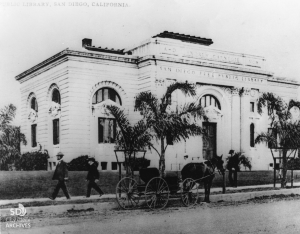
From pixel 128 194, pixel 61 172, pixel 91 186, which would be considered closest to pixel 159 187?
pixel 128 194

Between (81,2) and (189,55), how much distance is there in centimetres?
1051

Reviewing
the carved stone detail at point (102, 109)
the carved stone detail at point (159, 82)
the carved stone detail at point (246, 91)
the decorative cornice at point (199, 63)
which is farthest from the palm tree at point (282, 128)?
the carved stone detail at point (102, 109)

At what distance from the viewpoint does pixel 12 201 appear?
12312mm

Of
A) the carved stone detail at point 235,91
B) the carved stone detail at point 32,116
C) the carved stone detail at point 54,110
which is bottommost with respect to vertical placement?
the carved stone detail at point 32,116

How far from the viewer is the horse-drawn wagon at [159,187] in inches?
522

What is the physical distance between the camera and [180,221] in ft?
37.0

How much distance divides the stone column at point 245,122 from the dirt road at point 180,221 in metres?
7.82

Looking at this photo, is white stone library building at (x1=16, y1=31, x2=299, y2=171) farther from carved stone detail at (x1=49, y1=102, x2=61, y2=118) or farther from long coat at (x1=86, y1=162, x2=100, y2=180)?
long coat at (x1=86, y1=162, x2=100, y2=180)

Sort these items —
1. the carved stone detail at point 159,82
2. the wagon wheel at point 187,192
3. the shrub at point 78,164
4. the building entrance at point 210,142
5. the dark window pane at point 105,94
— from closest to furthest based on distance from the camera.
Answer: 1. the wagon wheel at point 187,192
2. the shrub at point 78,164
3. the dark window pane at point 105,94
4. the carved stone detail at point 159,82
5. the building entrance at point 210,142

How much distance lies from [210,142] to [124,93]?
599 centimetres

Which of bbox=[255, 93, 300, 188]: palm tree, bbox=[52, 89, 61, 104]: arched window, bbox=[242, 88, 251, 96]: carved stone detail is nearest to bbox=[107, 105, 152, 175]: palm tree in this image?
bbox=[52, 89, 61, 104]: arched window

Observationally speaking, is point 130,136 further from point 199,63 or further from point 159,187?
point 199,63

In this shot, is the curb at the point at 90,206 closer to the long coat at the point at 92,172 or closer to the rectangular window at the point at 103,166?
the long coat at the point at 92,172

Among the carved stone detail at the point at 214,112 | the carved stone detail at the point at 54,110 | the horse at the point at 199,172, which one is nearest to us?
the horse at the point at 199,172
